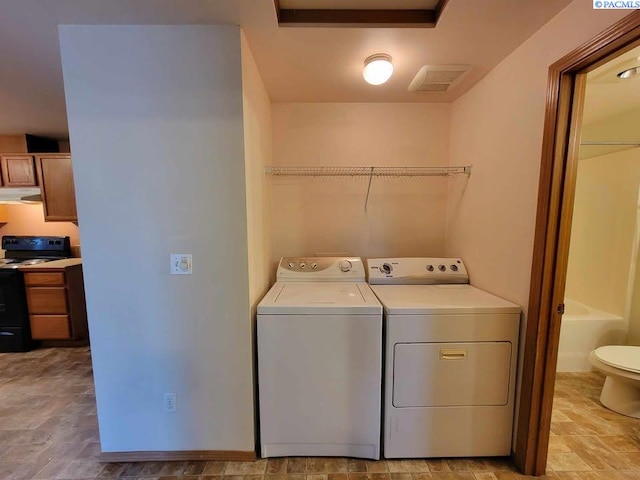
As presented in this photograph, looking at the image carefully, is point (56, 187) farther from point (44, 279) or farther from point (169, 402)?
point (169, 402)

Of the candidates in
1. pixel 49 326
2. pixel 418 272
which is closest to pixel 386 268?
pixel 418 272

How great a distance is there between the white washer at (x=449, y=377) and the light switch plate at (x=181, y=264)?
1.08 metres

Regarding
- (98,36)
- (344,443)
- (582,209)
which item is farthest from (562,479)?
(98,36)

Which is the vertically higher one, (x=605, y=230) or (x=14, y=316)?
(x=605, y=230)

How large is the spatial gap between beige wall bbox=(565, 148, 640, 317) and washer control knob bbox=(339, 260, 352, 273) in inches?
96.4

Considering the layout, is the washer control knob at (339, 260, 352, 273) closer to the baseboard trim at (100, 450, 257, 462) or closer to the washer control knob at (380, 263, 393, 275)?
the washer control knob at (380, 263, 393, 275)

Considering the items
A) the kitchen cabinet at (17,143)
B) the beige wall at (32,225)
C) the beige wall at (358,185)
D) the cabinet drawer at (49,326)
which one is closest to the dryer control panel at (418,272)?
the beige wall at (358,185)

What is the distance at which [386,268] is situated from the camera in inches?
81.3

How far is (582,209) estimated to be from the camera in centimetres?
267

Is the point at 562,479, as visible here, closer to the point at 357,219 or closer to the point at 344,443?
the point at 344,443

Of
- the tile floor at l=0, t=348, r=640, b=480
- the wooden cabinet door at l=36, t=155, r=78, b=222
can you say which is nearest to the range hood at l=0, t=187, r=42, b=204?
the wooden cabinet door at l=36, t=155, r=78, b=222

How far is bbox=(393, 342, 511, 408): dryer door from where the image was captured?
1.47m

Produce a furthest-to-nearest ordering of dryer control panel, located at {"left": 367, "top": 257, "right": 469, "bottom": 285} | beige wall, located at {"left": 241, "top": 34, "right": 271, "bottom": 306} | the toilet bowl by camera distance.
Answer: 1. dryer control panel, located at {"left": 367, "top": 257, "right": 469, "bottom": 285}
2. the toilet bowl
3. beige wall, located at {"left": 241, "top": 34, "right": 271, "bottom": 306}

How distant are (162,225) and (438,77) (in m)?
1.90
